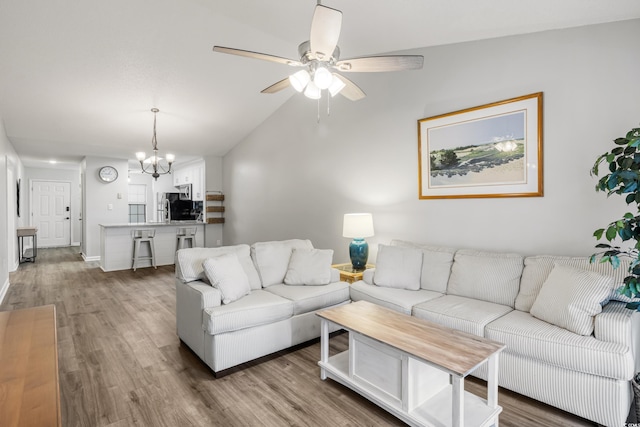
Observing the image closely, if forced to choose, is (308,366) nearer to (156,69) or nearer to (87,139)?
(156,69)

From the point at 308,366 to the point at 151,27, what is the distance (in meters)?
3.66

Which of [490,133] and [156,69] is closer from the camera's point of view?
[490,133]

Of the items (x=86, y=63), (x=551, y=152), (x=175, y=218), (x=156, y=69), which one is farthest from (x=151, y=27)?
(x=175, y=218)

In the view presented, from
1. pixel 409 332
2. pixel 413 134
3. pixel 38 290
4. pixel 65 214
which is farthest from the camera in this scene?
pixel 65 214

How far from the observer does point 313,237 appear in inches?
199

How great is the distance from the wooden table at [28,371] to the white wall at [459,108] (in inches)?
127

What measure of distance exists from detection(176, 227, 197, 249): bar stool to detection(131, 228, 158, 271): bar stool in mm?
503

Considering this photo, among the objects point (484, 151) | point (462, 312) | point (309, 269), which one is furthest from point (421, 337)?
point (484, 151)

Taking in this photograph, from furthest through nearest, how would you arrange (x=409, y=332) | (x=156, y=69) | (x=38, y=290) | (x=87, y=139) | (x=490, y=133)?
1. (x=87, y=139)
2. (x=38, y=290)
3. (x=156, y=69)
4. (x=490, y=133)
5. (x=409, y=332)

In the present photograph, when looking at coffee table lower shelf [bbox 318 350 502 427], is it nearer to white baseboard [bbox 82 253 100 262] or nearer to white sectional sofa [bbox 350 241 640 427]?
white sectional sofa [bbox 350 241 640 427]

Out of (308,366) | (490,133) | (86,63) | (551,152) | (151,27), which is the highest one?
(151,27)

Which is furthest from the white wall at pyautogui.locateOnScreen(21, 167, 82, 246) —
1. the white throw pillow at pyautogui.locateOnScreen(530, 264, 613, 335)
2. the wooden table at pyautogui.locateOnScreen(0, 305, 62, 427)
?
the white throw pillow at pyautogui.locateOnScreen(530, 264, 613, 335)

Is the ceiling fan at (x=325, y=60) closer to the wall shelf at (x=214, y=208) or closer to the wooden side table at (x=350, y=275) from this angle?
the wooden side table at (x=350, y=275)

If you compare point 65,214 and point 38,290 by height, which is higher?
point 65,214
